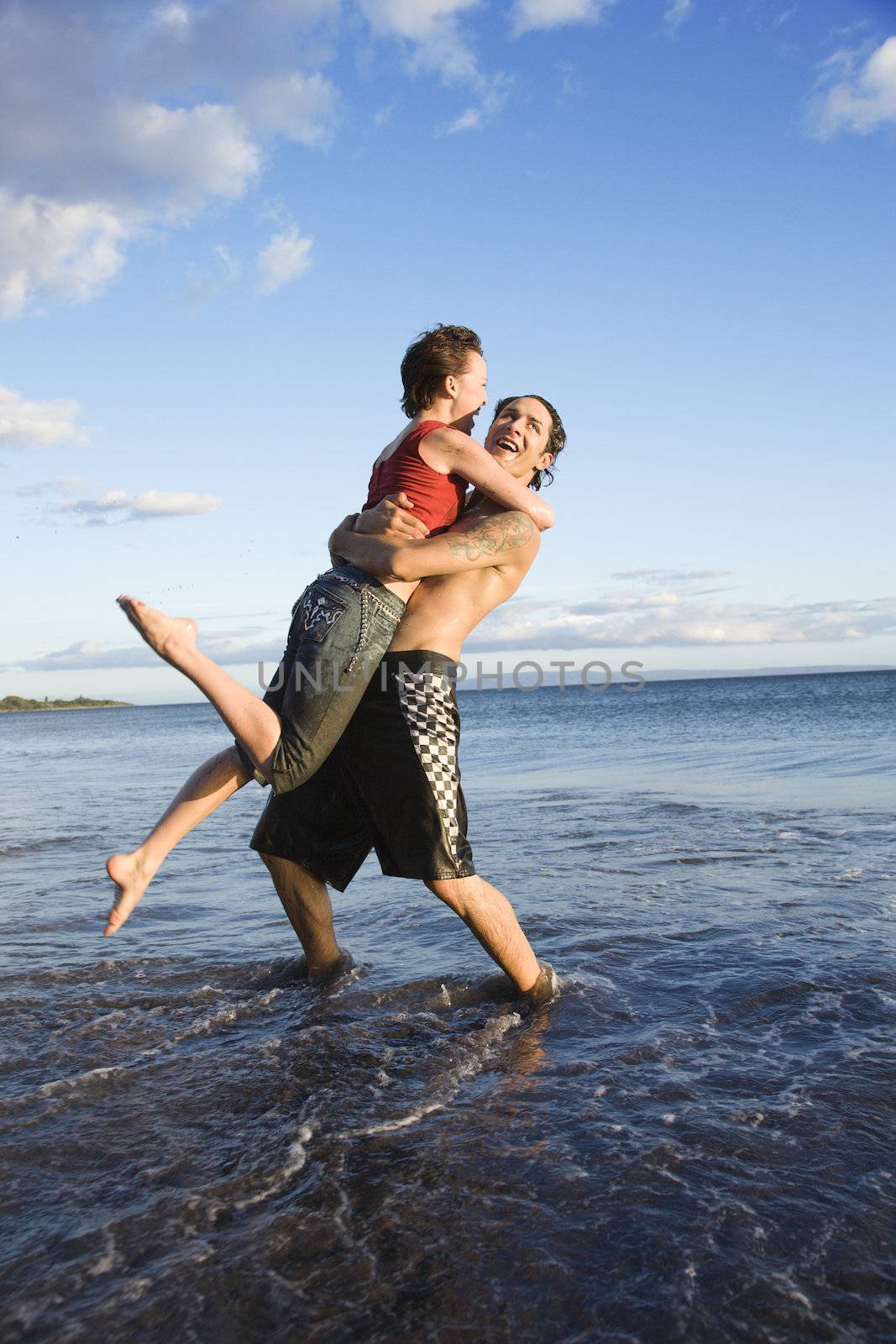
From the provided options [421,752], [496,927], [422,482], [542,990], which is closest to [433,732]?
[421,752]

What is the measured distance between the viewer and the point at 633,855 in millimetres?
7195

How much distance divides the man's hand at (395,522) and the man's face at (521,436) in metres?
0.56

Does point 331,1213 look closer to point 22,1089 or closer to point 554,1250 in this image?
point 554,1250

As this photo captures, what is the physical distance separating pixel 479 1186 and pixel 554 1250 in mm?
340

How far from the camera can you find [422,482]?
3.94 m

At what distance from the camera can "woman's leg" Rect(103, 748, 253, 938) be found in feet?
11.6

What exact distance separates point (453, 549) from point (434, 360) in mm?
882

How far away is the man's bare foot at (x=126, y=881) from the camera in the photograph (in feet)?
11.6

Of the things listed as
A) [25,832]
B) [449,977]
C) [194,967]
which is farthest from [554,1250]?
[25,832]

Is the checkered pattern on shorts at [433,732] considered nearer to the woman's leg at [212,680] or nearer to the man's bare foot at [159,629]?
the woman's leg at [212,680]

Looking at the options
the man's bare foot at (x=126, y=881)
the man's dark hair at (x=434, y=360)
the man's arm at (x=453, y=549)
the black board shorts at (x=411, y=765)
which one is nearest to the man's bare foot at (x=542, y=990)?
the black board shorts at (x=411, y=765)

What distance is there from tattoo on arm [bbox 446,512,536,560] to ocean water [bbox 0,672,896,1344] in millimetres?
1850

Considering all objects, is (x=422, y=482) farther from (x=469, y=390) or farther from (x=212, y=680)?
(x=212, y=680)

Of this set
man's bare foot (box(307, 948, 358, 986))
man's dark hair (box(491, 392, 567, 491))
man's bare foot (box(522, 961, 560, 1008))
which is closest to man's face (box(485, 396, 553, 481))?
man's dark hair (box(491, 392, 567, 491))
